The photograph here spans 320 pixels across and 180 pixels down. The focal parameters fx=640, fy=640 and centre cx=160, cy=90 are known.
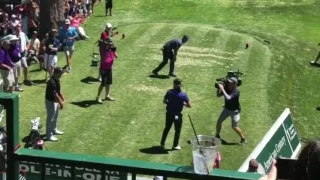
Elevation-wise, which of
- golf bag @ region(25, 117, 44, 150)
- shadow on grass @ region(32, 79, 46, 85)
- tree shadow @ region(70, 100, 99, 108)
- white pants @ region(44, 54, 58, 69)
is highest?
white pants @ region(44, 54, 58, 69)

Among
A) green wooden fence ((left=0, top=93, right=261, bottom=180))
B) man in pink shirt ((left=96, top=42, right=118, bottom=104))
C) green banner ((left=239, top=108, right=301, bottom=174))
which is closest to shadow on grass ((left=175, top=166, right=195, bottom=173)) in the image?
green wooden fence ((left=0, top=93, right=261, bottom=180))

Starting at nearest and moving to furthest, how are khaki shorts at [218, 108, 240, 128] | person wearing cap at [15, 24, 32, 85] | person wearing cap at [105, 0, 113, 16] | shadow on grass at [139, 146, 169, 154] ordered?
1. shadow on grass at [139, 146, 169, 154]
2. khaki shorts at [218, 108, 240, 128]
3. person wearing cap at [15, 24, 32, 85]
4. person wearing cap at [105, 0, 113, 16]

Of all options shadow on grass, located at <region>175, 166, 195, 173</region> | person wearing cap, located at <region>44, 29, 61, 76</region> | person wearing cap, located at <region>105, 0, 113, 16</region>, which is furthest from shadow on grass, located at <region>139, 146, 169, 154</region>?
person wearing cap, located at <region>105, 0, 113, 16</region>

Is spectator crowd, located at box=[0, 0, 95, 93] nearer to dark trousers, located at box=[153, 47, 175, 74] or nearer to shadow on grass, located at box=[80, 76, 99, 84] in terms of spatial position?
shadow on grass, located at box=[80, 76, 99, 84]

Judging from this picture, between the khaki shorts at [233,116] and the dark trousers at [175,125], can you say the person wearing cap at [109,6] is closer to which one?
the khaki shorts at [233,116]

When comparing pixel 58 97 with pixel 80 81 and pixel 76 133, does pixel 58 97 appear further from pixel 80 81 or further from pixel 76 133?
pixel 80 81

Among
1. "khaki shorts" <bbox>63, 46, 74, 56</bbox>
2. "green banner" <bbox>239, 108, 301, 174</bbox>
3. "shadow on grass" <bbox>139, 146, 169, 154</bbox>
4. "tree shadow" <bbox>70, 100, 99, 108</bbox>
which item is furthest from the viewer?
"khaki shorts" <bbox>63, 46, 74, 56</bbox>

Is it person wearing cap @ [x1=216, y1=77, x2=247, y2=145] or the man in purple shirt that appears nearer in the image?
person wearing cap @ [x1=216, y1=77, x2=247, y2=145]

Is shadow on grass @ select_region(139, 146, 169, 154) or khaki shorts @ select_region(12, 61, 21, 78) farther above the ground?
khaki shorts @ select_region(12, 61, 21, 78)

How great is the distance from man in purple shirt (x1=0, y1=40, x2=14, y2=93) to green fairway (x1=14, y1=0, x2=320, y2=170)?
70 cm

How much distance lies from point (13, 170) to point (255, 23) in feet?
90.9

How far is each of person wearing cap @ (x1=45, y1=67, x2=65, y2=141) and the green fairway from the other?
30 centimetres

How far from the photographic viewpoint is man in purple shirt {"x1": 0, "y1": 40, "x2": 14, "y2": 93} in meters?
16.1

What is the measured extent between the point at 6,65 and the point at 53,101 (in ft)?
10.1
